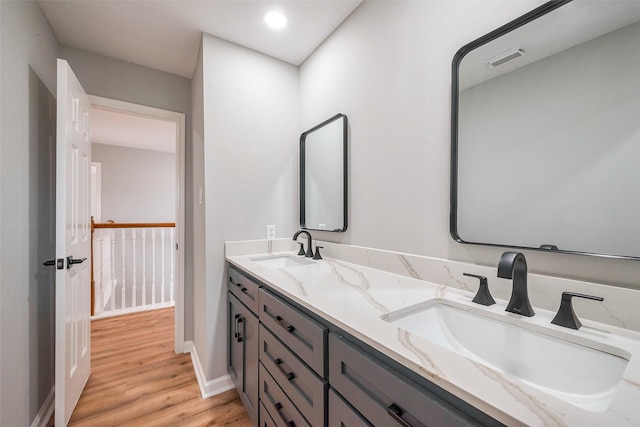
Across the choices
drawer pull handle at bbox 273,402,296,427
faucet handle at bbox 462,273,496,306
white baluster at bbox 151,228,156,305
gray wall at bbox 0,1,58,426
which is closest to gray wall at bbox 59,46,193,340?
gray wall at bbox 0,1,58,426

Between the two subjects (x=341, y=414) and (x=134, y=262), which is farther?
(x=134, y=262)

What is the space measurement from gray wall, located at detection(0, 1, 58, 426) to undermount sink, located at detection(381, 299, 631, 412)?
1.71m

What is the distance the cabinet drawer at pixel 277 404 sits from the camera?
1.01 meters

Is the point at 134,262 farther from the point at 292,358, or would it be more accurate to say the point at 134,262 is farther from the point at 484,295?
the point at 484,295

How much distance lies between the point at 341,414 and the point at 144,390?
5.95 ft

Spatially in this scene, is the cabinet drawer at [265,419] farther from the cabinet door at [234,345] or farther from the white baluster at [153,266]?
the white baluster at [153,266]

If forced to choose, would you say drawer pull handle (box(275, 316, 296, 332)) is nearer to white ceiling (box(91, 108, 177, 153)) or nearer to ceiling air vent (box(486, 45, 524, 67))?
ceiling air vent (box(486, 45, 524, 67))

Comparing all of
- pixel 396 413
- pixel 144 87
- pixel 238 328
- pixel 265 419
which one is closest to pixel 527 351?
pixel 396 413

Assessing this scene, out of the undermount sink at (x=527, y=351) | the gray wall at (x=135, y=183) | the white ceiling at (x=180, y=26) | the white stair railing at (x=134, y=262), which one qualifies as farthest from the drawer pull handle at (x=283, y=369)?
the gray wall at (x=135, y=183)

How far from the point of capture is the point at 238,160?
1939 mm

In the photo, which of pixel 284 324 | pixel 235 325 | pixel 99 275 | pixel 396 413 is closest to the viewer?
pixel 396 413

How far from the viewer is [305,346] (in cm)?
94

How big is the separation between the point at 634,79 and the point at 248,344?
1802 millimetres

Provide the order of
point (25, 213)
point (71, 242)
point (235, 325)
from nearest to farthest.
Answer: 1. point (25, 213)
2. point (71, 242)
3. point (235, 325)
